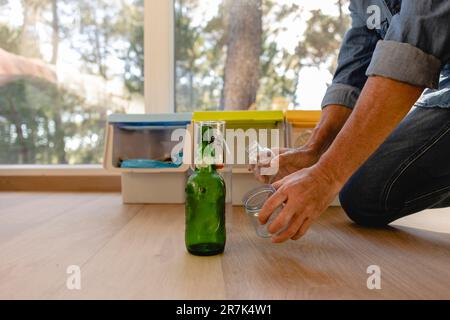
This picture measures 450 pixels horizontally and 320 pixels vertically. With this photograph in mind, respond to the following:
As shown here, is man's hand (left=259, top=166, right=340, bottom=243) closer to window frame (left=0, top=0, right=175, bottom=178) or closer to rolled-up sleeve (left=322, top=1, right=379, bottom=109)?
rolled-up sleeve (left=322, top=1, right=379, bottom=109)

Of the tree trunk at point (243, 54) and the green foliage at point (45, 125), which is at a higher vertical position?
the tree trunk at point (243, 54)

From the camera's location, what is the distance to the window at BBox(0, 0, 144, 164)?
1730 mm

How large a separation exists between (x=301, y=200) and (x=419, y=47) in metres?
0.29

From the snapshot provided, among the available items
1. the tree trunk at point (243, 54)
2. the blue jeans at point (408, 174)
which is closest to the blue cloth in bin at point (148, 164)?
the tree trunk at point (243, 54)

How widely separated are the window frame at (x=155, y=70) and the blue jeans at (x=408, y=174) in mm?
939

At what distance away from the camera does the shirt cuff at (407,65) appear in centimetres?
61

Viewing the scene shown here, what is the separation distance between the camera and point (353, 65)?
39.4 inches

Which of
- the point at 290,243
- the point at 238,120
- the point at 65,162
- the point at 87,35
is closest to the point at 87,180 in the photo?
the point at 65,162

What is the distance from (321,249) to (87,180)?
1.15 m

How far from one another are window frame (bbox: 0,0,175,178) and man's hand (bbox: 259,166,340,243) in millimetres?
1136

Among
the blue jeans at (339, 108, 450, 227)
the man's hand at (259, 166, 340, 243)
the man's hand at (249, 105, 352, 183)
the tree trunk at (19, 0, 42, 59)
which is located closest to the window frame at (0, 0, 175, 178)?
the tree trunk at (19, 0, 42, 59)

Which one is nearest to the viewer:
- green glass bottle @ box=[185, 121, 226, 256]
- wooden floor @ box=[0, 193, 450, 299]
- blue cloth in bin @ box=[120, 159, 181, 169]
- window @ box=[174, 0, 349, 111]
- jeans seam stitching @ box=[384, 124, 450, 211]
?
wooden floor @ box=[0, 193, 450, 299]

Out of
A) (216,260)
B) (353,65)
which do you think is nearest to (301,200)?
(216,260)

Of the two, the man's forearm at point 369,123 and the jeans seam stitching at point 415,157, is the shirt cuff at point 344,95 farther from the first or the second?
the man's forearm at point 369,123
